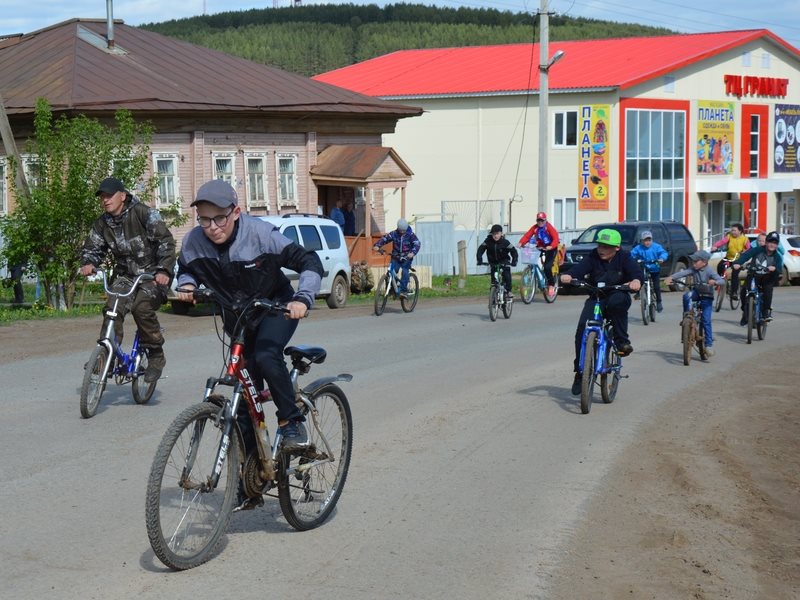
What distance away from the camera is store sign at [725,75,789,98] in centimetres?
5547

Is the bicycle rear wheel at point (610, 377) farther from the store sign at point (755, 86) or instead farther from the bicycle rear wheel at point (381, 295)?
the store sign at point (755, 86)

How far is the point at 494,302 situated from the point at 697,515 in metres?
13.3

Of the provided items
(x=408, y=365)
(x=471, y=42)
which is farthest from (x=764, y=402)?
(x=471, y=42)

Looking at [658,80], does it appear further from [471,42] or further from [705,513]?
[471,42]

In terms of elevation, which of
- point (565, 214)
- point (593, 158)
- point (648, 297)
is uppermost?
point (593, 158)

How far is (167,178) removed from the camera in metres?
30.7

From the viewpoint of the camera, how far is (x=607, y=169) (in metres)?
49.7

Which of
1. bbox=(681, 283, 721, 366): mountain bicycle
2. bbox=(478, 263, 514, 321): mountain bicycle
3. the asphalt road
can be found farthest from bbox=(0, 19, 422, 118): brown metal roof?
bbox=(681, 283, 721, 366): mountain bicycle

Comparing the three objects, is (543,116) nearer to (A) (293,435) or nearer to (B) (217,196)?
(A) (293,435)

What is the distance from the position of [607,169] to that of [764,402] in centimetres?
3724

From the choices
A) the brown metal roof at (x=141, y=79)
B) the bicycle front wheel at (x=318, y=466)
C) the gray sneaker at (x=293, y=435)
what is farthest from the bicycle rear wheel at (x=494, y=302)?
the gray sneaker at (x=293, y=435)

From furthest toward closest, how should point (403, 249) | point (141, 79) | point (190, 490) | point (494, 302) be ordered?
1. point (141, 79)
2. point (403, 249)
3. point (494, 302)
4. point (190, 490)

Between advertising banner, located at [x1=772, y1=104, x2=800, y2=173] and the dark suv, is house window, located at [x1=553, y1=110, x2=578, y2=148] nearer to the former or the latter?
advertising banner, located at [x1=772, y1=104, x2=800, y2=173]

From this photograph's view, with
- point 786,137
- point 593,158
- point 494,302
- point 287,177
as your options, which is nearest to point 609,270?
point 494,302
